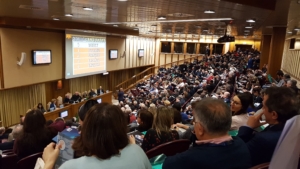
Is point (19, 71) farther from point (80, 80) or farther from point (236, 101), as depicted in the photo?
point (236, 101)

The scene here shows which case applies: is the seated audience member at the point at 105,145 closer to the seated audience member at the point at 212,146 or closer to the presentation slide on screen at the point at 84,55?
the seated audience member at the point at 212,146

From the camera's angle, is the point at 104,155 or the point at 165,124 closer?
the point at 104,155

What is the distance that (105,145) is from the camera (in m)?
1.12

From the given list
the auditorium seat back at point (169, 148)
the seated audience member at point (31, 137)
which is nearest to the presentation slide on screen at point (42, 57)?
the seated audience member at point (31, 137)

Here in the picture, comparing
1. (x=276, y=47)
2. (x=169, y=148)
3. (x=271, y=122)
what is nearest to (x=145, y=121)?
(x=169, y=148)

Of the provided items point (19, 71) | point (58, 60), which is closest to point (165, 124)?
point (19, 71)

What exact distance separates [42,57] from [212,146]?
30.4ft

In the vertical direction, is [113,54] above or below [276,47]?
below

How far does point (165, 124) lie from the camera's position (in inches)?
98.1

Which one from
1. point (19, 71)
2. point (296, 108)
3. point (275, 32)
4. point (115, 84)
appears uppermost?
point (275, 32)

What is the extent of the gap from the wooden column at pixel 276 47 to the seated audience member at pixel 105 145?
345 inches

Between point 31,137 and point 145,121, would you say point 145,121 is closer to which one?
point 145,121

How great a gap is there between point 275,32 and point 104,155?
896cm

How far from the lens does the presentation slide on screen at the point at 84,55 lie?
34.0 ft
